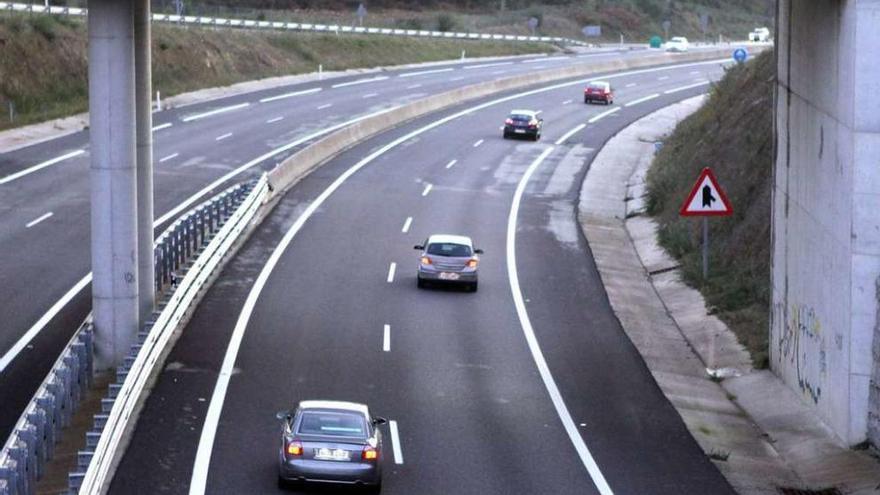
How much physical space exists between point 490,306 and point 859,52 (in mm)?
14349

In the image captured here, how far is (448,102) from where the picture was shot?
79938mm

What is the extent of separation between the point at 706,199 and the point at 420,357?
21.1ft

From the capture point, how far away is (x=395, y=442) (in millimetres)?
24688

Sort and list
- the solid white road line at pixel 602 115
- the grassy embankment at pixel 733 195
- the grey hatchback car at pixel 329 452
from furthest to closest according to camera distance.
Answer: the solid white road line at pixel 602 115 → the grassy embankment at pixel 733 195 → the grey hatchback car at pixel 329 452

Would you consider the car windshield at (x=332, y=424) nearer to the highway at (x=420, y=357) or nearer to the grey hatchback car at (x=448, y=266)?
the highway at (x=420, y=357)

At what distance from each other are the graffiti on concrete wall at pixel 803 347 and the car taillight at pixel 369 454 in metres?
8.67

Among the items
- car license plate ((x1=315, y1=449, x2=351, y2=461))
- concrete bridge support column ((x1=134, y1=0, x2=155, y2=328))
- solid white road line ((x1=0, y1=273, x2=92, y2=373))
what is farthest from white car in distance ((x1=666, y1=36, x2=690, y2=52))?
car license plate ((x1=315, y1=449, x2=351, y2=461))

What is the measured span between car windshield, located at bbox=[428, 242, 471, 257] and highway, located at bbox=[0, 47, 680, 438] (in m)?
8.57

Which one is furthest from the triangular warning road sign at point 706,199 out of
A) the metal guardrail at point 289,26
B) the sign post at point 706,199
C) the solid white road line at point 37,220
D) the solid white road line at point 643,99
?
the solid white road line at point 643,99

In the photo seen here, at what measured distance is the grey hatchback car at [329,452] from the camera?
68.8 feet

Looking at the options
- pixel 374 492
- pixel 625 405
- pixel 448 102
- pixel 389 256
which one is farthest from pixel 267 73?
pixel 374 492

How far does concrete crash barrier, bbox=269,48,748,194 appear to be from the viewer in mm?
54688

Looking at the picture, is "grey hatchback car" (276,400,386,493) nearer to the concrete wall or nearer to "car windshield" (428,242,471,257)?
the concrete wall

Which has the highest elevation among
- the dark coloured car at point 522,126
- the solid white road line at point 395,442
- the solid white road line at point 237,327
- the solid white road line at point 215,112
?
the solid white road line at point 215,112
